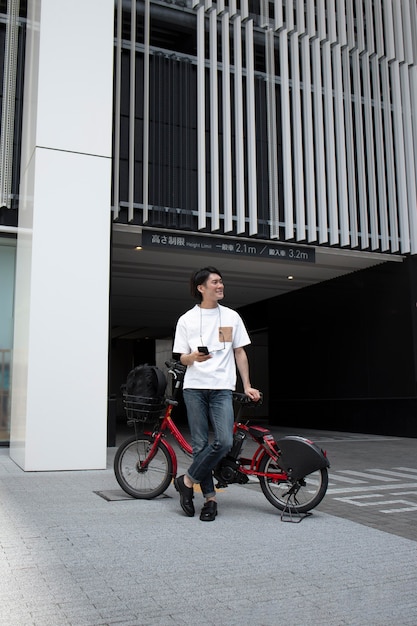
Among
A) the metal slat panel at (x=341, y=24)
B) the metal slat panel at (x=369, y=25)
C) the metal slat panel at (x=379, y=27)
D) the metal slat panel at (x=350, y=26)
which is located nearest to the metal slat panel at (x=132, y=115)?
the metal slat panel at (x=341, y=24)

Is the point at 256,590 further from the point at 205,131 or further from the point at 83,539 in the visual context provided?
the point at 205,131

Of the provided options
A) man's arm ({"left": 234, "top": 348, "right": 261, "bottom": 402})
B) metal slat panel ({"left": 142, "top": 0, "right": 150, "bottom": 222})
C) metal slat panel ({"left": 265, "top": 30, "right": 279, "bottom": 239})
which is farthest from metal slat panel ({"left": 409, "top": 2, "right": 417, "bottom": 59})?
man's arm ({"left": 234, "top": 348, "right": 261, "bottom": 402})

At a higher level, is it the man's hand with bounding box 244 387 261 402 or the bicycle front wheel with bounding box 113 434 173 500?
the man's hand with bounding box 244 387 261 402

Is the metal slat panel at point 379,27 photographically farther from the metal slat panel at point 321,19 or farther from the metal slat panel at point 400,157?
the metal slat panel at point 321,19

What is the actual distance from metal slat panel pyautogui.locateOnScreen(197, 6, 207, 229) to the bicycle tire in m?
7.22

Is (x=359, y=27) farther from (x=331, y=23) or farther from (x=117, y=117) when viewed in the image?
(x=117, y=117)

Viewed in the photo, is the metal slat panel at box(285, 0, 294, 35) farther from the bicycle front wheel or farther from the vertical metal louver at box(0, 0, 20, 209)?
the bicycle front wheel

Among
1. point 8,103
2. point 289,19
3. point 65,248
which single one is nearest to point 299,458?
point 65,248

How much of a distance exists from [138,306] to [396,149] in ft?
33.9

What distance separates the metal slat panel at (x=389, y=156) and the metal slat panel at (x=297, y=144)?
7.29ft

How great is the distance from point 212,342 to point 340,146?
9325 mm

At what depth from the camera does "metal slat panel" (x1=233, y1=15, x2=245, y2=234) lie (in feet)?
38.0

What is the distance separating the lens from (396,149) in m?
13.5

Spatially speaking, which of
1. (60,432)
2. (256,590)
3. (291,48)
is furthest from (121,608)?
(291,48)
